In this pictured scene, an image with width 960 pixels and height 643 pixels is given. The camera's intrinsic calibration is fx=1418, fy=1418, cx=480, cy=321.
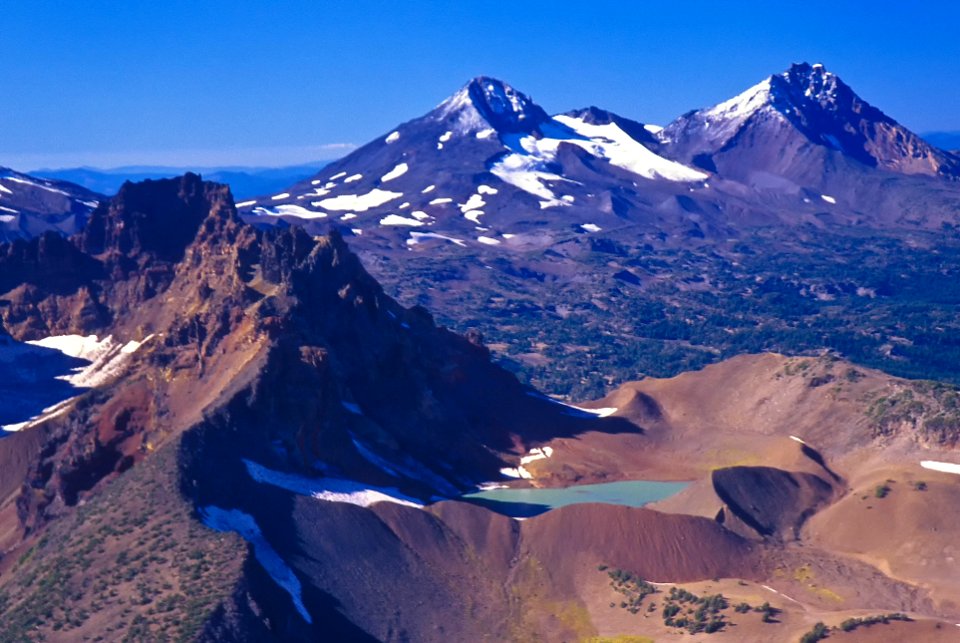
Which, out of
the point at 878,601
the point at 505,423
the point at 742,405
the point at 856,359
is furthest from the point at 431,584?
the point at 856,359

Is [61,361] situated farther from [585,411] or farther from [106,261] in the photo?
[585,411]

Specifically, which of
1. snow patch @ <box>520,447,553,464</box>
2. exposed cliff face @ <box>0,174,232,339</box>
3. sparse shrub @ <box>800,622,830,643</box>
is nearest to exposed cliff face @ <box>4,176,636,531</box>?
exposed cliff face @ <box>0,174,232,339</box>

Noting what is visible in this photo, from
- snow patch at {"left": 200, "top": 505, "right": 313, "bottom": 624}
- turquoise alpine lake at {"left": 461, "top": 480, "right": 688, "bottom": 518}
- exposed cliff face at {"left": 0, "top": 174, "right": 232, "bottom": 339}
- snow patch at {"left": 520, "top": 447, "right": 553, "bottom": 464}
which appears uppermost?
exposed cliff face at {"left": 0, "top": 174, "right": 232, "bottom": 339}

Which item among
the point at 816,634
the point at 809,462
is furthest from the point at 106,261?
the point at 816,634

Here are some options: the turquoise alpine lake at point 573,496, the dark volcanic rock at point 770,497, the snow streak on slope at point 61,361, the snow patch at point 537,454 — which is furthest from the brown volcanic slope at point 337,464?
the turquoise alpine lake at point 573,496

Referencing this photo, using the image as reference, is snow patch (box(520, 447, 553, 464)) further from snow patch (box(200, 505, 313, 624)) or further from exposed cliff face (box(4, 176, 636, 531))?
snow patch (box(200, 505, 313, 624))

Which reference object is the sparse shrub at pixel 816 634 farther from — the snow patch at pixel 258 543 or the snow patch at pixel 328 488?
the snow patch at pixel 328 488

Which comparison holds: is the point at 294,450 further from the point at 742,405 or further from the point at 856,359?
the point at 856,359
